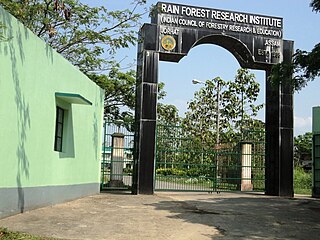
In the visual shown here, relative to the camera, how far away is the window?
35.5 feet

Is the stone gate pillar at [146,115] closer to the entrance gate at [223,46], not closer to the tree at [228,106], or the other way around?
the entrance gate at [223,46]

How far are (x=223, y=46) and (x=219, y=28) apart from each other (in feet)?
2.99

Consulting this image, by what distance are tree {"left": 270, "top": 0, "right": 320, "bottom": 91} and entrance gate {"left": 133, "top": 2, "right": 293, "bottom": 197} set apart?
3875mm

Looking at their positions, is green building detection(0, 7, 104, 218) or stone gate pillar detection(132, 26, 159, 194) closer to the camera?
green building detection(0, 7, 104, 218)

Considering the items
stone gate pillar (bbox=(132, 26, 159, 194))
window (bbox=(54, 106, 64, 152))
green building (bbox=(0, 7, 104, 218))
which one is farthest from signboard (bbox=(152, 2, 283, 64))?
window (bbox=(54, 106, 64, 152))

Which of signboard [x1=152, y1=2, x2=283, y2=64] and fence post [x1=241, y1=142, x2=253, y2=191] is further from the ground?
signboard [x1=152, y1=2, x2=283, y2=64]

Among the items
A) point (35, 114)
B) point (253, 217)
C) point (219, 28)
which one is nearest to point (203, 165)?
point (219, 28)

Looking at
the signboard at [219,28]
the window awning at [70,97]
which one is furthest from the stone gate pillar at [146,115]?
the window awning at [70,97]

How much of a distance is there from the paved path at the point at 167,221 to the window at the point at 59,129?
4.82 ft

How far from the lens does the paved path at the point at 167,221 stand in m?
7.27

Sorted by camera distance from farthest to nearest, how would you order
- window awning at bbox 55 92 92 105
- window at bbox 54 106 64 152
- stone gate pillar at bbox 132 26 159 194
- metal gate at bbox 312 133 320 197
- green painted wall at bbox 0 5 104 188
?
metal gate at bbox 312 133 320 197 < stone gate pillar at bbox 132 26 159 194 < window at bbox 54 106 64 152 < window awning at bbox 55 92 92 105 < green painted wall at bbox 0 5 104 188

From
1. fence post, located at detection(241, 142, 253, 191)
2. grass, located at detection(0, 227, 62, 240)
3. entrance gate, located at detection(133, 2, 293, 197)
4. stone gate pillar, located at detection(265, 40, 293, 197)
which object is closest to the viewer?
grass, located at detection(0, 227, 62, 240)

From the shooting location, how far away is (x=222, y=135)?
28.9 metres

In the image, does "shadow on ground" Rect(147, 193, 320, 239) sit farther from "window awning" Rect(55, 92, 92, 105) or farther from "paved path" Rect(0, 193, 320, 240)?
"window awning" Rect(55, 92, 92, 105)
